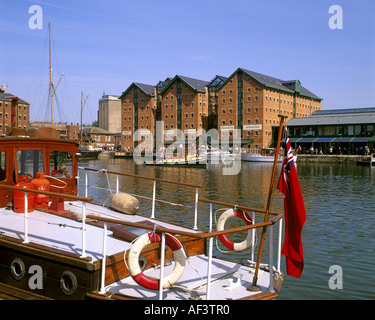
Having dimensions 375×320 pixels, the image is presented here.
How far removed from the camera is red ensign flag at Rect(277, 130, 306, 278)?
23.1ft

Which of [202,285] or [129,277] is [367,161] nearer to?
[202,285]

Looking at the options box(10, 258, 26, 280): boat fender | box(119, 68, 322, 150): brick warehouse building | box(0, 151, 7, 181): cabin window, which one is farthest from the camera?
box(119, 68, 322, 150): brick warehouse building

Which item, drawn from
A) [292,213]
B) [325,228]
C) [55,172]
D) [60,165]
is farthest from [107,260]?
[325,228]

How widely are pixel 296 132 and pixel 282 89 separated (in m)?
12.0

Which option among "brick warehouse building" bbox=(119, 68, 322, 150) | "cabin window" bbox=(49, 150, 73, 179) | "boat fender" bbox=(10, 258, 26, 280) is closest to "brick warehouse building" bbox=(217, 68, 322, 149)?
"brick warehouse building" bbox=(119, 68, 322, 150)

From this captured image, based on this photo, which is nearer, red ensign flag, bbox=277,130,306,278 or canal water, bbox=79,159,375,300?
red ensign flag, bbox=277,130,306,278

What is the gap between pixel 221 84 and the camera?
99.8 meters

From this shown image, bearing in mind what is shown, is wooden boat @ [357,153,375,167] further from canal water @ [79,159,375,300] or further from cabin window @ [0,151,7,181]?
cabin window @ [0,151,7,181]

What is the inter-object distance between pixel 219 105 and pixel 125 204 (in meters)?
87.7

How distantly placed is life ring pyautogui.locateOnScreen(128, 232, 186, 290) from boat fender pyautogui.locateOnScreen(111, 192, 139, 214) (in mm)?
5093

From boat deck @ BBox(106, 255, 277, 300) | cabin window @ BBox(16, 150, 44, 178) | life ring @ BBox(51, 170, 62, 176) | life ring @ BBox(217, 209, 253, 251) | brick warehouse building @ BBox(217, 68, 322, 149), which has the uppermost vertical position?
brick warehouse building @ BBox(217, 68, 322, 149)

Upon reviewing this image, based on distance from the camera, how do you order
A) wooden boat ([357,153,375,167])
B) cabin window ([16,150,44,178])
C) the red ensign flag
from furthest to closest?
1. wooden boat ([357,153,375,167])
2. cabin window ([16,150,44,178])
3. the red ensign flag
